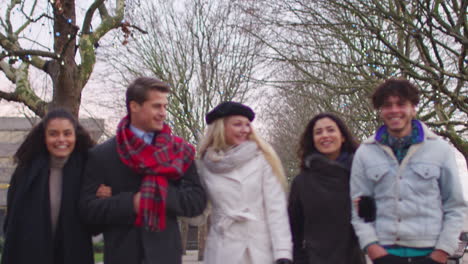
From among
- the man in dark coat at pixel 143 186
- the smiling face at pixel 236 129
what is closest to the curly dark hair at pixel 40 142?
the man in dark coat at pixel 143 186

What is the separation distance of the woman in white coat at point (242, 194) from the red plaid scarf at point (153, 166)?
454mm

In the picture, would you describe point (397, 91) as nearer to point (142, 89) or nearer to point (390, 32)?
point (142, 89)

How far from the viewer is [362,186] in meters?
3.93

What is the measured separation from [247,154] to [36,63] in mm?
4909

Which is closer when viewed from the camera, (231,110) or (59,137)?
(59,137)

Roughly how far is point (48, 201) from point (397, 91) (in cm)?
250

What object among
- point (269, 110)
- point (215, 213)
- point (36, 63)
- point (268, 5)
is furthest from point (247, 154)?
point (269, 110)

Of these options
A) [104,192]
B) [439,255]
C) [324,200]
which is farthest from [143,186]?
[439,255]

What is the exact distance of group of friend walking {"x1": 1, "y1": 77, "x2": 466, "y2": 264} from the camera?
3699 mm

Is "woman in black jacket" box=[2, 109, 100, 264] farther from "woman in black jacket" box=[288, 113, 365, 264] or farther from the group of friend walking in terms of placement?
"woman in black jacket" box=[288, 113, 365, 264]

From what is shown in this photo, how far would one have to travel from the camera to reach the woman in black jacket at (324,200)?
4.30 m

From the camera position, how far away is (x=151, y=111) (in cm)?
397

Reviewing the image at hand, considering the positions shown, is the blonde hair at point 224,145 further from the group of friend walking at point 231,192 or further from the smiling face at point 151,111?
the smiling face at point 151,111

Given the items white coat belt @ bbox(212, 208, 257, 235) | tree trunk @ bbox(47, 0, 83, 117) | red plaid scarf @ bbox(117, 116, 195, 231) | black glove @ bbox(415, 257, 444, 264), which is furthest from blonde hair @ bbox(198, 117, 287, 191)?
tree trunk @ bbox(47, 0, 83, 117)
